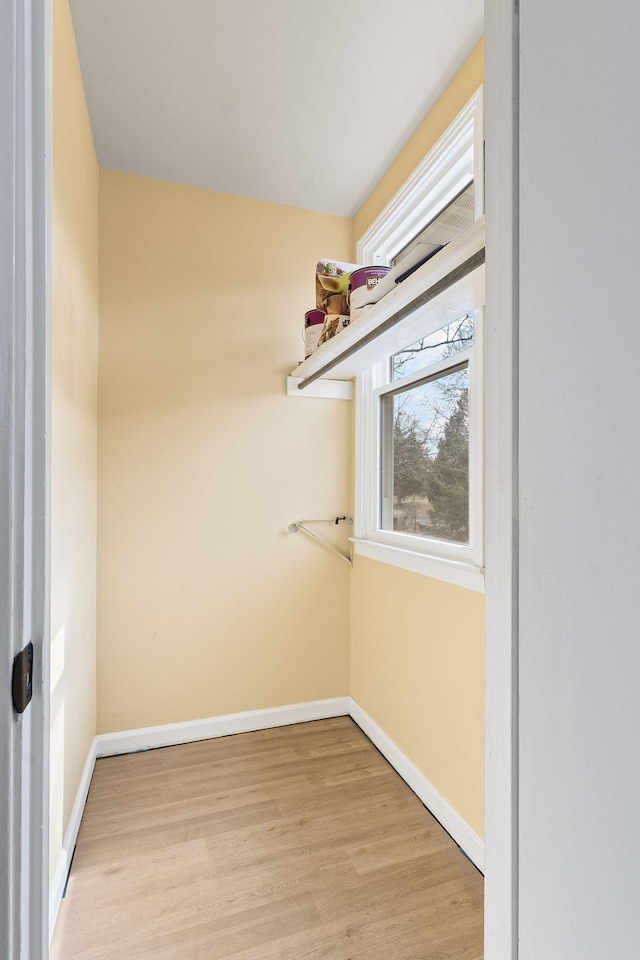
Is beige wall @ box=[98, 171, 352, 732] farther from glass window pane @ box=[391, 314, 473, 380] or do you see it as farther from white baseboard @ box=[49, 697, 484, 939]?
glass window pane @ box=[391, 314, 473, 380]

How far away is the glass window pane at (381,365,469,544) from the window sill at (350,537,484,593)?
0.11 metres

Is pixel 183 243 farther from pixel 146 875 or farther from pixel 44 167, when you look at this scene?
pixel 146 875

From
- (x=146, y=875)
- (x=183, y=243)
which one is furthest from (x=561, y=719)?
(x=183, y=243)

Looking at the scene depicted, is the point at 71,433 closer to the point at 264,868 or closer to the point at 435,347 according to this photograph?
the point at 435,347

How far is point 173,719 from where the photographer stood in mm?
2268

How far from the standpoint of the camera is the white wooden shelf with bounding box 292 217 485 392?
1149 mm

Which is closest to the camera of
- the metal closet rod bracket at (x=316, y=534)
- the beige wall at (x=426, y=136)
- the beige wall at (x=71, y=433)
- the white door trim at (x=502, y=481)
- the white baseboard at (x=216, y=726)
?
the white door trim at (x=502, y=481)

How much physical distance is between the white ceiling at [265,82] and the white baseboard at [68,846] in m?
2.52

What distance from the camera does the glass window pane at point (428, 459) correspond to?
1764 mm

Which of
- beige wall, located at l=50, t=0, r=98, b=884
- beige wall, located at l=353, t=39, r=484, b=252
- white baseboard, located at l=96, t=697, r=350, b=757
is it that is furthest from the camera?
white baseboard, located at l=96, t=697, r=350, b=757

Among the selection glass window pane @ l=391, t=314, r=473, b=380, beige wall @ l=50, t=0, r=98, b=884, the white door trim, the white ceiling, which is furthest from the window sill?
the white ceiling

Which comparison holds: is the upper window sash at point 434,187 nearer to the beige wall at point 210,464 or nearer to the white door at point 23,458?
the beige wall at point 210,464

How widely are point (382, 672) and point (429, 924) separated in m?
0.95

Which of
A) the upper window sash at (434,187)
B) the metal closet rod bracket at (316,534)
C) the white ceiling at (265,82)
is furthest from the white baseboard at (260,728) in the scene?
the white ceiling at (265,82)
